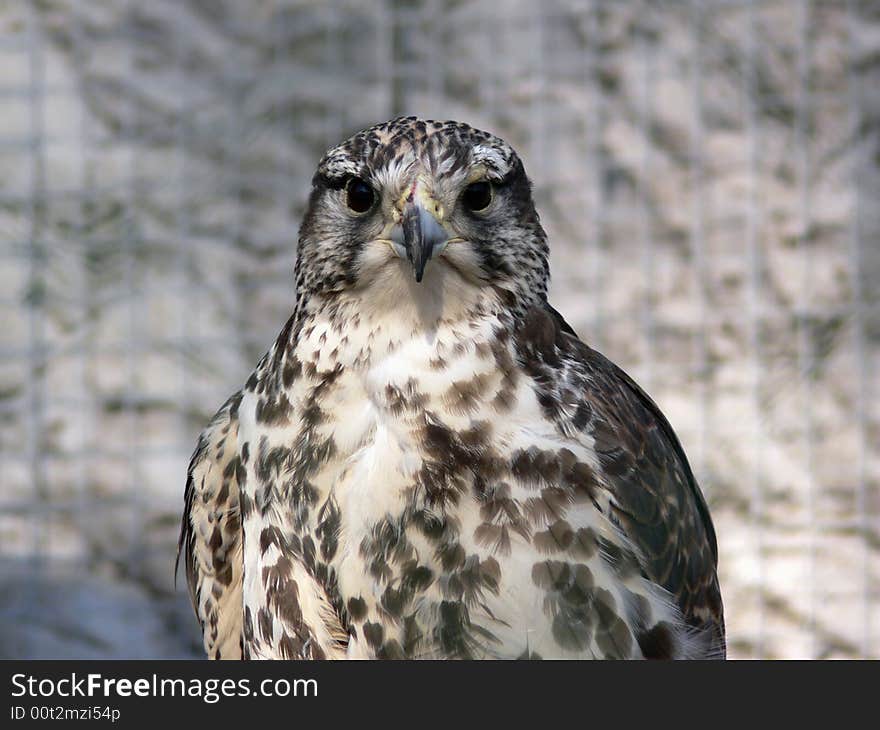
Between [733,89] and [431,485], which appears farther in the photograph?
[733,89]

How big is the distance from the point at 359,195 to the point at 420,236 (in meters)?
0.20

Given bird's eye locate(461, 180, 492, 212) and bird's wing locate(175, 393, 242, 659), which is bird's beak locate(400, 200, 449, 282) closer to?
bird's eye locate(461, 180, 492, 212)

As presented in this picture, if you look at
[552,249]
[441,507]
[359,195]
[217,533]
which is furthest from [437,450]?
[552,249]

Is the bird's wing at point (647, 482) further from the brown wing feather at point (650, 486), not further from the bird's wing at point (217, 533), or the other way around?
the bird's wing at point (217, 533)

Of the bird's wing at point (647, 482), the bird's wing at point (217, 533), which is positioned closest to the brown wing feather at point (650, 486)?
the bird's wing at point (647, 482)

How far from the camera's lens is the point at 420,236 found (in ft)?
5.85

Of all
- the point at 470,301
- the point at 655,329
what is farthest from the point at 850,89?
the point at 470,301

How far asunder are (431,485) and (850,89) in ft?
11.3

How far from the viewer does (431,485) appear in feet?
6.05

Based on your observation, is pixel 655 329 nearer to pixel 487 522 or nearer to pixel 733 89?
pixel 733 89

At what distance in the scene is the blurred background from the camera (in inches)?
180

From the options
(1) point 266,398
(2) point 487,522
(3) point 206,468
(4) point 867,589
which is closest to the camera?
(2) point 487,522

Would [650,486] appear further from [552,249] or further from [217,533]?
[552,249]

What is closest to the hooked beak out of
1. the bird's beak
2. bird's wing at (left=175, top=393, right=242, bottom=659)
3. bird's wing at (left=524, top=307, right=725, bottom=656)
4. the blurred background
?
the bird's beak
